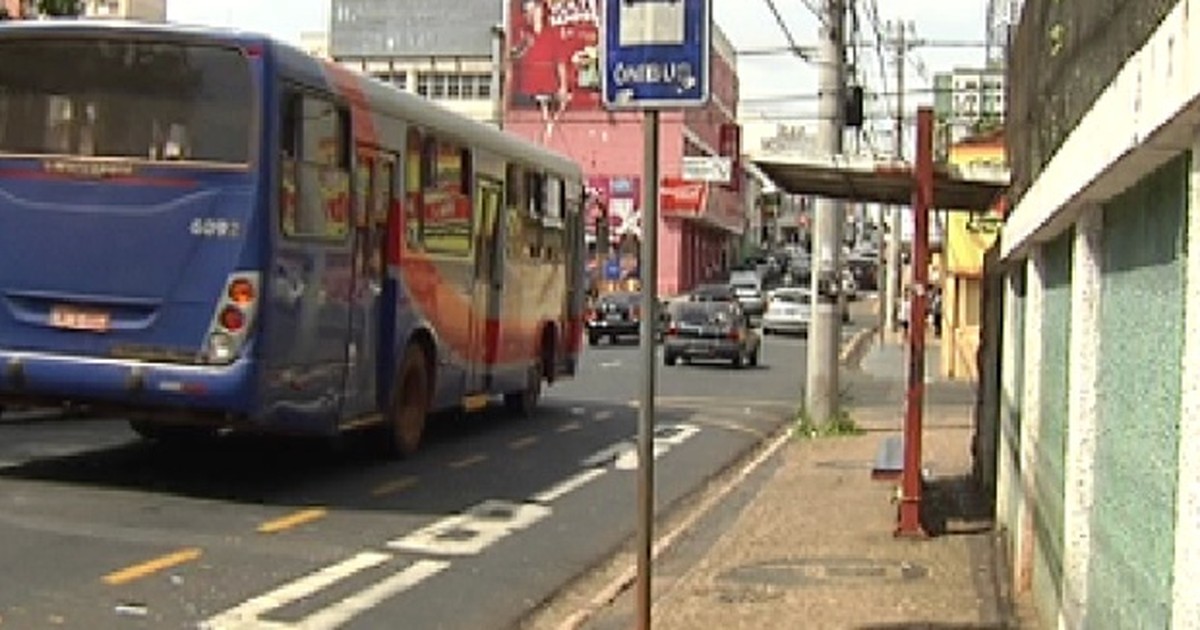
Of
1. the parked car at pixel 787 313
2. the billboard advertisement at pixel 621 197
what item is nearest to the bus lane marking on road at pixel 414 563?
the parked car at pixel 787 313

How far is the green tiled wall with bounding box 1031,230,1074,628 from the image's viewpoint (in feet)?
25.1

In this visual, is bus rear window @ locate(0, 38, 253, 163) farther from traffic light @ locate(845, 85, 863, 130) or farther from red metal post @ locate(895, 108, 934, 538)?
traffic light @ locate(845, 85, 863, 130)

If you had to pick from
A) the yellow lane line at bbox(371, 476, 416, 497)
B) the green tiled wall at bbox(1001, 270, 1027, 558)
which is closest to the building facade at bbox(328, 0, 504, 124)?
the yellow lane line at bbox(371, 476, 416, 497)

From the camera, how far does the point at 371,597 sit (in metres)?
9.42

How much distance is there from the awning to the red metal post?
36 cm

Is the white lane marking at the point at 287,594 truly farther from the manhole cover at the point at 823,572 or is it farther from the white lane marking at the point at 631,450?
the white lane marking at the point at 631,450

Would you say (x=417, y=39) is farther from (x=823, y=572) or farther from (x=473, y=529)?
(x=823, y=572)

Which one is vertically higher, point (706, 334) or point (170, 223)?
point (170, 223)

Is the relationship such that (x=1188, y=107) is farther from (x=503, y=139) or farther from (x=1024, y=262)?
(x=503, y=139)

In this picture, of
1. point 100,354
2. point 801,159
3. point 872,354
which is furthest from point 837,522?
point 872,354

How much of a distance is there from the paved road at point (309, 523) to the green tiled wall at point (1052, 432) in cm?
288

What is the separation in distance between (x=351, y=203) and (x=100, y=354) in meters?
2.45

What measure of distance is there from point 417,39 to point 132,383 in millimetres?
75699

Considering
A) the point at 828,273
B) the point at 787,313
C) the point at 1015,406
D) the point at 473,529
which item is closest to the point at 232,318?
the point at 473,529
